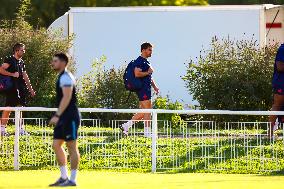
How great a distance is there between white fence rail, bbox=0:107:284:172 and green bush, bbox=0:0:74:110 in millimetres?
7218

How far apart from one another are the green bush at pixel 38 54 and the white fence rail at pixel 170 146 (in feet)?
23.7

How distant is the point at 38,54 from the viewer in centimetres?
2822

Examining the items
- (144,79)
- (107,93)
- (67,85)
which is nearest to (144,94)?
(144,79)

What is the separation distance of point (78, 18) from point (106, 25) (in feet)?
2.45

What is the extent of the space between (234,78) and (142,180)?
9.71m

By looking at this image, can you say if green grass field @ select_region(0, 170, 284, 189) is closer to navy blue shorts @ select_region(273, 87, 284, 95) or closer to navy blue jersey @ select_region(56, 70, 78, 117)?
navy blue jersey @ select_region(56, 70, 78, 117)

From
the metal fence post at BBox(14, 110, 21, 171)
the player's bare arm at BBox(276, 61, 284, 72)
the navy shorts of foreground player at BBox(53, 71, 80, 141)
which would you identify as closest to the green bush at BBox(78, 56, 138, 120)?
the player's bare arm at BBox(276, 61, 284, 72)

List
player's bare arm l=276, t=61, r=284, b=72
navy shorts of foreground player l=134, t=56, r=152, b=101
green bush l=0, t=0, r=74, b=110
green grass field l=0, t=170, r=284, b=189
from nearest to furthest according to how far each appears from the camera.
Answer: green grass field l=0, t=170, r=284, b=189 → player's bare arm l=276, t=61, r=284, b=72 → navy shorts of foreground player l=134, t=56, r=152, b=101 → green bush l=0, t=0, r=74, b=110

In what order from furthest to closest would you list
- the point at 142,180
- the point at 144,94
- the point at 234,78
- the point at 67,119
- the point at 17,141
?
the point at 234,78 → the point at 144,94 → the point at 17,141 → the point at 142,180 → the point at 67,119

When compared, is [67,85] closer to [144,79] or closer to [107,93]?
[144,79]

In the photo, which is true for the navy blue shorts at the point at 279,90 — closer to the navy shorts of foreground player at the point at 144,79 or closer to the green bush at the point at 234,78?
the navy shorts of foreground player at the point at 144,79

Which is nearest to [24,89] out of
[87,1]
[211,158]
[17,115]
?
[17,115]

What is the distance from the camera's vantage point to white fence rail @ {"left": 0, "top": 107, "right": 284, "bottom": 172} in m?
19.9

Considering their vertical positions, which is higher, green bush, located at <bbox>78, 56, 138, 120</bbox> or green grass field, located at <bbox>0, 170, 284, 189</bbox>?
green bush, located at <bbox>78, 56, 138, 120</bbox>
